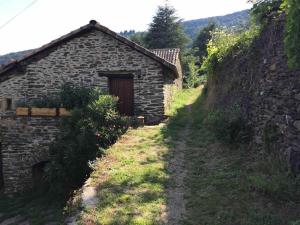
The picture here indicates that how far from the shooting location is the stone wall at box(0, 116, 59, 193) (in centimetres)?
1413

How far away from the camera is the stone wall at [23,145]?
14133mm

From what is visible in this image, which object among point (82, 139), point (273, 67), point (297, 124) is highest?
point (273, 67)

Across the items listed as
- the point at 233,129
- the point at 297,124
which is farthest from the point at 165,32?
the point at 297,124

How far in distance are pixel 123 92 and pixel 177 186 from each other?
858 cm

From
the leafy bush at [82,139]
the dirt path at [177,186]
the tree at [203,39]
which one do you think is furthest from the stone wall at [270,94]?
the tree at [203,39]

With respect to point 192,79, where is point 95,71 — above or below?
below

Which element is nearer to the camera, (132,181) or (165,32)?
(132,181)

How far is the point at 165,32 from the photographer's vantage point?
42.5 m

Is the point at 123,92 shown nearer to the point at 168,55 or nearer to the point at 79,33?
the point at 79,33

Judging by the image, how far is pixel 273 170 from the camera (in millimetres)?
7371

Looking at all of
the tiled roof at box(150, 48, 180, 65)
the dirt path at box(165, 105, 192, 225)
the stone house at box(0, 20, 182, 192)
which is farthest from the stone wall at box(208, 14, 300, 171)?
the tiled roof at box(150, 48, 180, 65)

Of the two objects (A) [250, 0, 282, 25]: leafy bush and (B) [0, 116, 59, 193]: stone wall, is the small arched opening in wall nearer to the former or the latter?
(B) [0, 116, 59, 193]: stone wall

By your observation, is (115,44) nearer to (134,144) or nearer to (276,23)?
(134,144)

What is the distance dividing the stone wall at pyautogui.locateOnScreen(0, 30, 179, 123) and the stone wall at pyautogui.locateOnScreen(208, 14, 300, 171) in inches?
155
